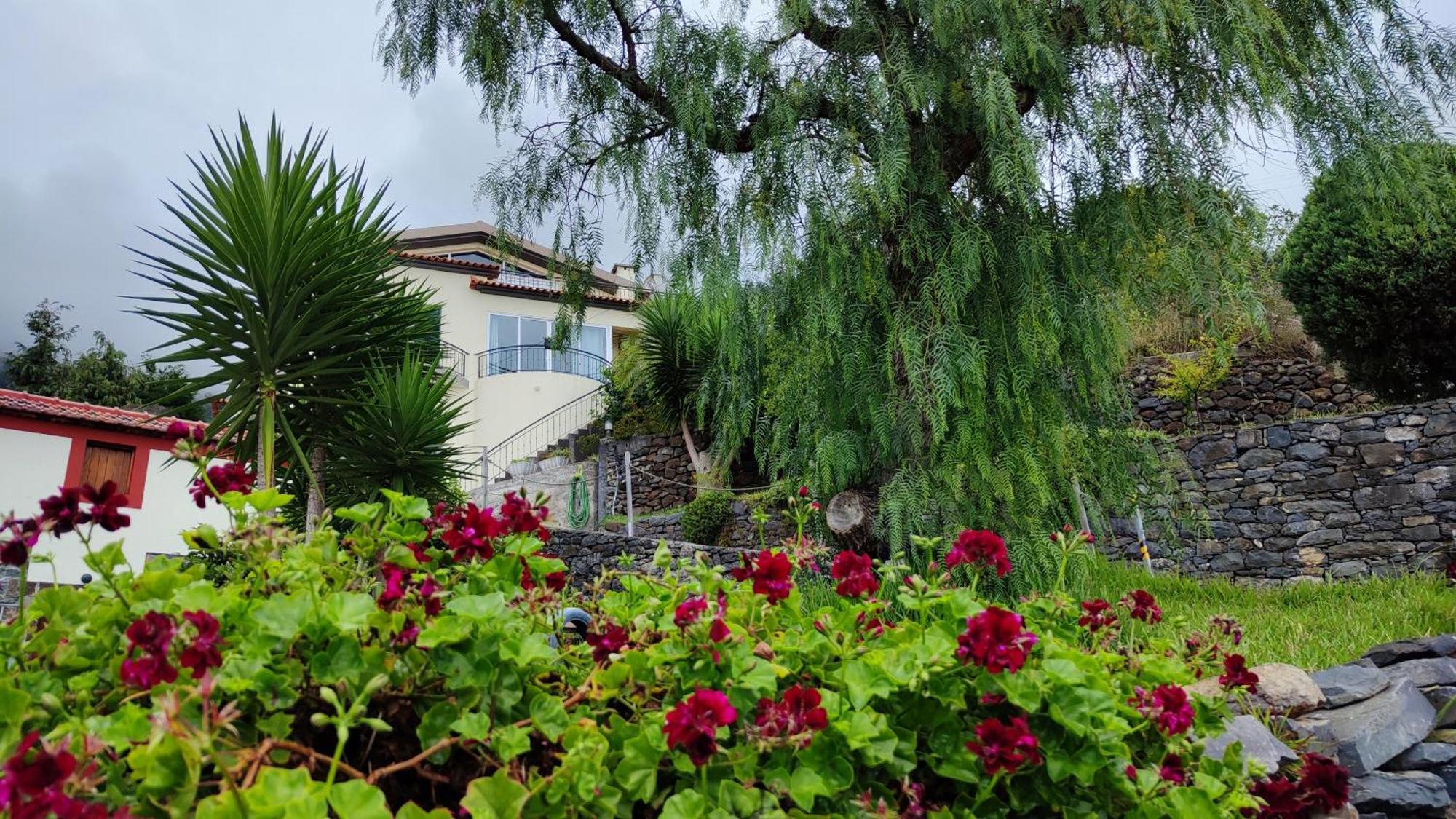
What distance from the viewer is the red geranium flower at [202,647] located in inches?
35.8

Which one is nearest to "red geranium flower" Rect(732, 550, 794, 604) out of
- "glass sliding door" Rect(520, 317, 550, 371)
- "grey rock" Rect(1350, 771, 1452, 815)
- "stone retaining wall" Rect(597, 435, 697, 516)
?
"grey rock" Rect(1350, 771, 1452, 815)

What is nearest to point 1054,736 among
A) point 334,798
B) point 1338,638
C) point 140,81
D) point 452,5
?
point 334,798

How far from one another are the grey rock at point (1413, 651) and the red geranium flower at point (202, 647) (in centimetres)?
412

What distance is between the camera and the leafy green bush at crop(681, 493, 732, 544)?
11.4 metres

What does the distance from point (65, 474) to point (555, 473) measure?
6930 mm

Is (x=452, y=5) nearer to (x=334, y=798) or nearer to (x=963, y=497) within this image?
(x=963, y=497)

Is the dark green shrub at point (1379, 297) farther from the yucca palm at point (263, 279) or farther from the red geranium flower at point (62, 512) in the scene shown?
the red geranium flower at point (62, 512)

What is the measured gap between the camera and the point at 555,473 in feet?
50.1

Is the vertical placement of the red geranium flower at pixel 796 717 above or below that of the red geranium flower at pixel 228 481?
below

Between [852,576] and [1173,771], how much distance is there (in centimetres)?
56

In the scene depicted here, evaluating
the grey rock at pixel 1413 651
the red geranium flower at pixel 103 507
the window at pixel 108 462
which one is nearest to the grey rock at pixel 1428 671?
the grey rock at pixel 1413 651

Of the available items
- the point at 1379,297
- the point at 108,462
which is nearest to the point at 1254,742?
the point at 1379,297

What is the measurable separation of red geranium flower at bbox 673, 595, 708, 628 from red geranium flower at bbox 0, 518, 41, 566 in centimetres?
84

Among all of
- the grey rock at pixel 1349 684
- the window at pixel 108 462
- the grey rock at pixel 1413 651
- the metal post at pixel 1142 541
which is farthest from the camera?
the window at pixel 108 462
